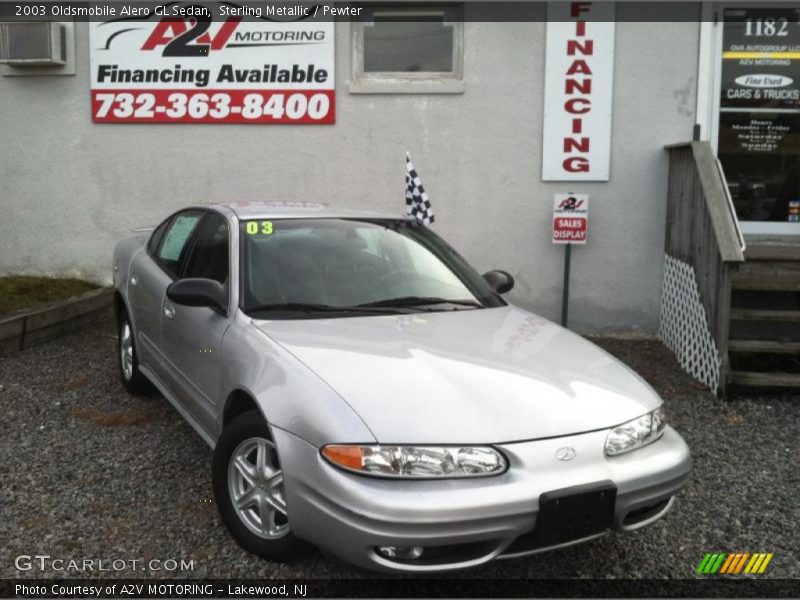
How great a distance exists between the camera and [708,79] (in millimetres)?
7609

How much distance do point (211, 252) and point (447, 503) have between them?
2.24m

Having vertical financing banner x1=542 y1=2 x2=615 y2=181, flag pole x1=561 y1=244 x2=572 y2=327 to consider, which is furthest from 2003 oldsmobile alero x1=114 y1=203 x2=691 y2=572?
A: vertical financing banner x1=542 y1=2 x2=615 y2=181

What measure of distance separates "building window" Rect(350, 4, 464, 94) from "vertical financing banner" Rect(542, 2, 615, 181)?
962 millimetres

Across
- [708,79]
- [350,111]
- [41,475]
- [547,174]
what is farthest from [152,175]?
[708,79]

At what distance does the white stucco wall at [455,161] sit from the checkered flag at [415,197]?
809mm

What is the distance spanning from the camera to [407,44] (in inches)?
313

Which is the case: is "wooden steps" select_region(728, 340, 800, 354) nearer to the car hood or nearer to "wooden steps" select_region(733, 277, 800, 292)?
"wooden steps" select_region(733, 277, 800, 292)

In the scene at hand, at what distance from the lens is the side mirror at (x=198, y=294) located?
12.4ft

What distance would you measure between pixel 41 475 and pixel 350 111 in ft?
15.6

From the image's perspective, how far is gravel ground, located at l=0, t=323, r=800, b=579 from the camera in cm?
340
